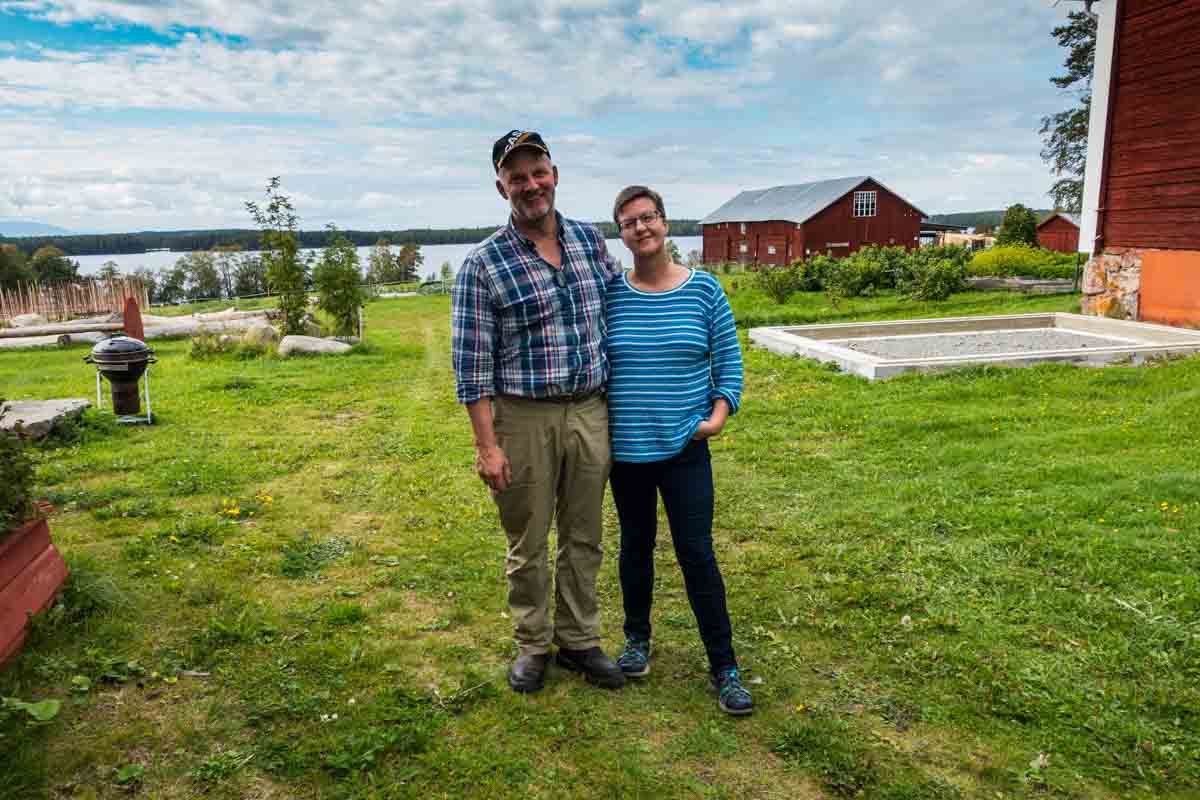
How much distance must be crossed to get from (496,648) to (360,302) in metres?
13.7

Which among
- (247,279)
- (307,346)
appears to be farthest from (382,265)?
(307,346)

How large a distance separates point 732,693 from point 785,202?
128 feet

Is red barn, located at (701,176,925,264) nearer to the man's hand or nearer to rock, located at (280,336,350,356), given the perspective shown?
rock, located at (280,336,350,356)

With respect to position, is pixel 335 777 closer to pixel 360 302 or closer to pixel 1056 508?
pixel 1056 508

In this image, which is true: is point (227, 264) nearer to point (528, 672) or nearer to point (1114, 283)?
point (1114, 283)

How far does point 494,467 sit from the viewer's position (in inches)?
127

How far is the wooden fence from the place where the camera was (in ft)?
86.6

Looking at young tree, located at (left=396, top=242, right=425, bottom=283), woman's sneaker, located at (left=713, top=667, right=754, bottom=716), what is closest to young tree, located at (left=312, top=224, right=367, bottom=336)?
woman's sneaker, located at (left=713, top=667, right=754, bottom=716)

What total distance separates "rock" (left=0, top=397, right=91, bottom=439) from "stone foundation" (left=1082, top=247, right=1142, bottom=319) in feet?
47.9

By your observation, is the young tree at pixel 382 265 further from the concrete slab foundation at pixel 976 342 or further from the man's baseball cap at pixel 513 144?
the man's baseball cap at pixel 513 144

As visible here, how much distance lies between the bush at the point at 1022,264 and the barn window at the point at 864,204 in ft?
34.1

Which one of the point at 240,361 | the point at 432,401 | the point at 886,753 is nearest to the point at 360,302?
the point at 240,361

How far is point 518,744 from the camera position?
3059 mm

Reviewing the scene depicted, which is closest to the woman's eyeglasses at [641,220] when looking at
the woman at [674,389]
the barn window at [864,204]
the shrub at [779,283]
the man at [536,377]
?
the woman at [674,389]
